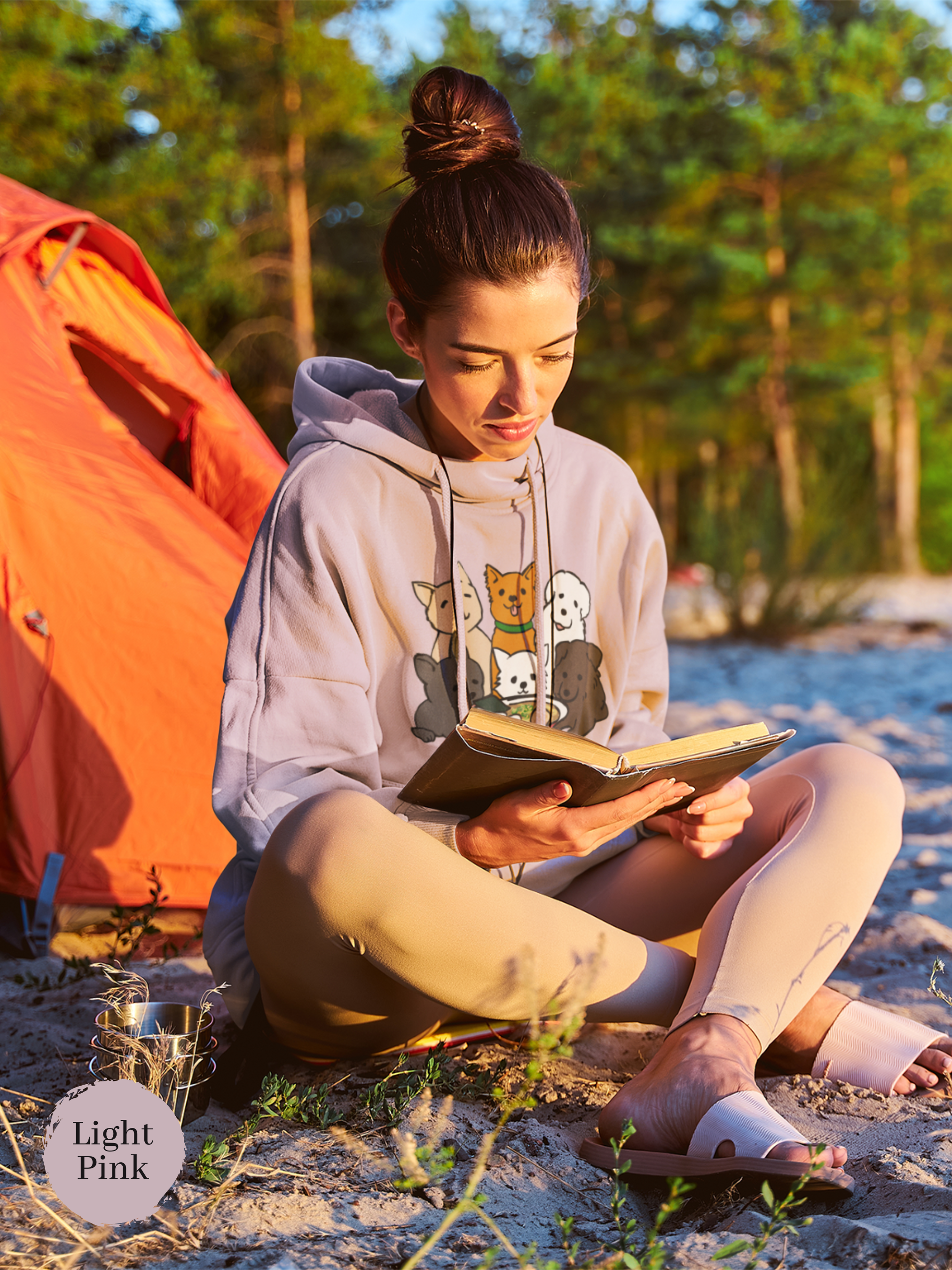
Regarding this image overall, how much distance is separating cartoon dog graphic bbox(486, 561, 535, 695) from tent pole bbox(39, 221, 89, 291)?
162 centimetres

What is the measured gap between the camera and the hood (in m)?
1.56

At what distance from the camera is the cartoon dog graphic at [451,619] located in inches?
61.1

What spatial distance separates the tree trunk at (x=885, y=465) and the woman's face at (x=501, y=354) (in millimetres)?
12678

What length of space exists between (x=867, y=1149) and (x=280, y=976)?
0.74m

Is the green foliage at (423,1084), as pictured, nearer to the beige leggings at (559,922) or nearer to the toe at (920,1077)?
the beige leggings at (559,922)

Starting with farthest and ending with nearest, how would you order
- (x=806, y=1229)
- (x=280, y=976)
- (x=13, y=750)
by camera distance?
(x=13, y=750) < (x=280, y=976) < (x=806, y=1229)

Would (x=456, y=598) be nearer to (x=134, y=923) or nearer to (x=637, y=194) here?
(x=134, y=923)

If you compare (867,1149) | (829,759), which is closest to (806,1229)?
(867,1149)

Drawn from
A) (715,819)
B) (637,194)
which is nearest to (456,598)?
(715,819)

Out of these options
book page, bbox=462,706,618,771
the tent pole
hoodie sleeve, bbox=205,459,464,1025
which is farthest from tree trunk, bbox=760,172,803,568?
book page, bbox=462,706,618,771

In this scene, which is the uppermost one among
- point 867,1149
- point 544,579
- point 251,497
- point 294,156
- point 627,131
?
point 627,131

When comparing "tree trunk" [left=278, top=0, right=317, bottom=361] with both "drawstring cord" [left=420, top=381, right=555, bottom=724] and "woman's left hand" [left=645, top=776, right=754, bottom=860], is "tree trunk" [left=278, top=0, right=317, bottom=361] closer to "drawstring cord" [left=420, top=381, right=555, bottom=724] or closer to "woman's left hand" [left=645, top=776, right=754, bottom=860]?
"drawstring cord" [left=420, top=381, right=555, bottom=724]

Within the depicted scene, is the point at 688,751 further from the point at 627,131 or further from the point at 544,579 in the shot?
the point at 627,131

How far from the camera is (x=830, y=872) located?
1.38 metres
